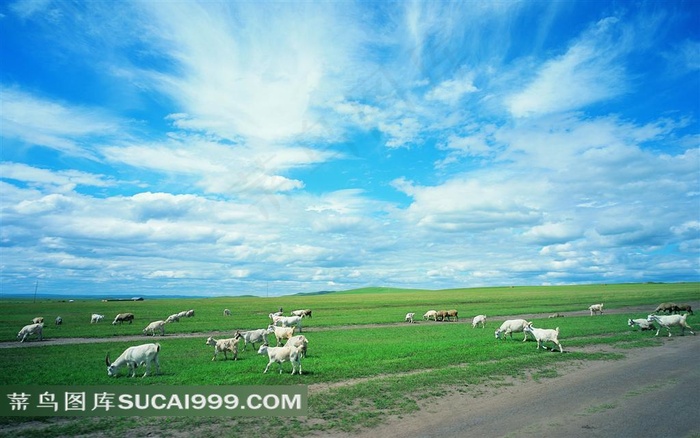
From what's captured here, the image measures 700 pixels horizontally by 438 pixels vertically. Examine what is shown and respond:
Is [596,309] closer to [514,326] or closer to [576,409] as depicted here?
[514,326]

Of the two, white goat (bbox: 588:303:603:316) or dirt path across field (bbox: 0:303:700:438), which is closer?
dirt path across field (bbox: 0:303:700:438)

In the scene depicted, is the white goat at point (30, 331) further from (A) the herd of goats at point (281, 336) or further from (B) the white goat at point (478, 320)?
(B) the white goat at point (478, 320)

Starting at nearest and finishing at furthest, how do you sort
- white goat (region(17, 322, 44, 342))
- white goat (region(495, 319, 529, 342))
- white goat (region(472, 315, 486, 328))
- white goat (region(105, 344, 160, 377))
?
white goat (region(105, 344, 160, 377)) < white goat (region(495, 319, 529, 342)) < white goat (region(17, 322, 44, 342)) < white goat (region(472, 315, 486, 328))

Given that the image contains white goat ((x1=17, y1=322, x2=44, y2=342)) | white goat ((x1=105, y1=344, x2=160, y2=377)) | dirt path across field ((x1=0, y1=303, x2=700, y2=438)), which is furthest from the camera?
white goat ((x1=17, y1=322, x2=44, y2=342))

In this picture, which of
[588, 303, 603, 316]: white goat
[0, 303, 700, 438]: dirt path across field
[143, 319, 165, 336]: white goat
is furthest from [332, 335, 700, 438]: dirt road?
[588, 303, 603, 316]: white goat

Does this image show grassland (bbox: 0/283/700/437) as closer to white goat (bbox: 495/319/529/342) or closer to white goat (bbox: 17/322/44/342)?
white goat (bbox: 495/319/529/342)

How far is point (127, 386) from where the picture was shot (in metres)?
18.3

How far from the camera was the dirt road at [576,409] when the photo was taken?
506 inches

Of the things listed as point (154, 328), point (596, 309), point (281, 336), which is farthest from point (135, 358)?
point (596, 309)

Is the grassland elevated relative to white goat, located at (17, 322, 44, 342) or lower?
lower

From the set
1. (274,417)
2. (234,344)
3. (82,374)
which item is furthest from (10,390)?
(274,417)

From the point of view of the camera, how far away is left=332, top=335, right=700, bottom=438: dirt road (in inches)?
506

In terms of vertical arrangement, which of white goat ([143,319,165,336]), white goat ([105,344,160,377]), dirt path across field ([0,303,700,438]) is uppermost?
white goat ([105,344,160,377])

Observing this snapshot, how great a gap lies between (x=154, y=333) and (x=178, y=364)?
22.7m
